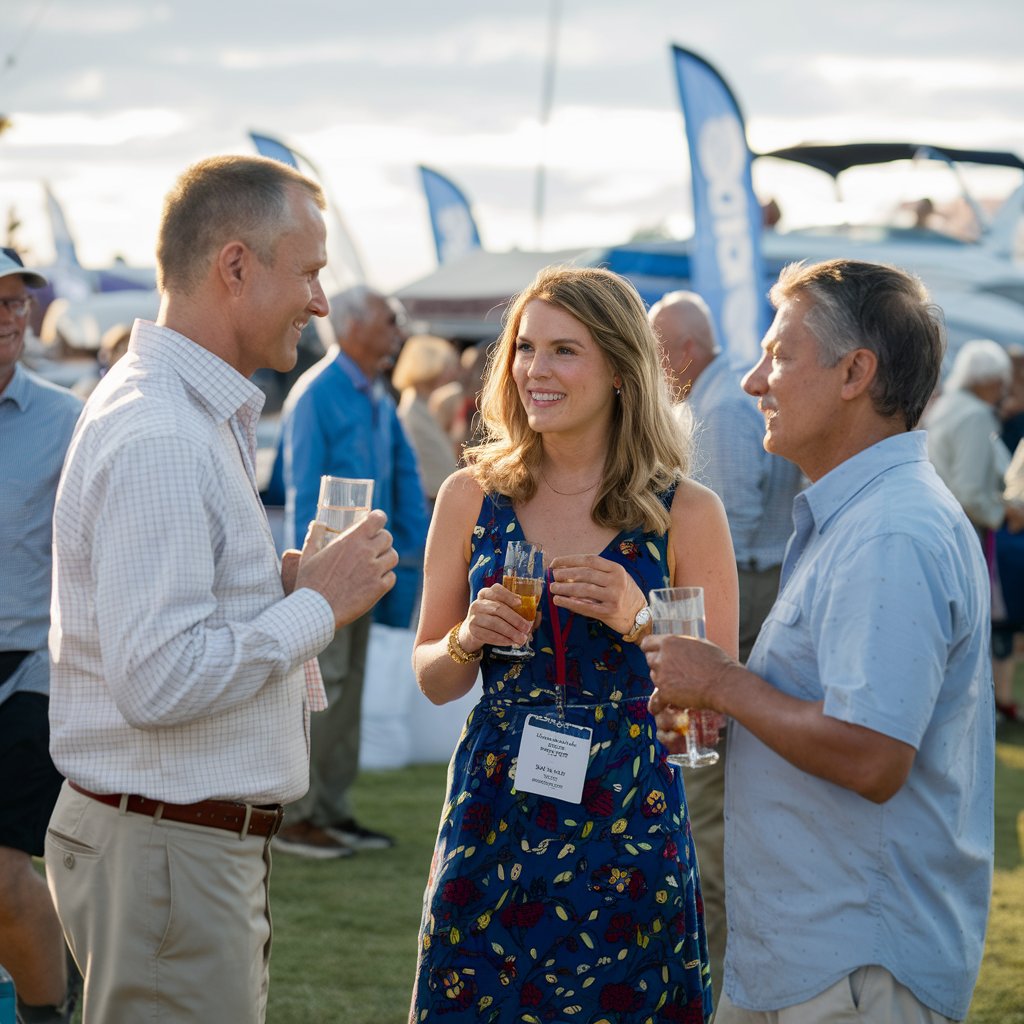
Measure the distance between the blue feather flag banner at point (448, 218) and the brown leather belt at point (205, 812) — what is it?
20183 millimetres

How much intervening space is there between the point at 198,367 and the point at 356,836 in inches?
168

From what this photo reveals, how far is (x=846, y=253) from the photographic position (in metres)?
16.2

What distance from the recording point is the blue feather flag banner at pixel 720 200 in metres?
9.67

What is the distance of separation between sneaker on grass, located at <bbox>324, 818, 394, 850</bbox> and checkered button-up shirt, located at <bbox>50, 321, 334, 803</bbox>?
3.85m

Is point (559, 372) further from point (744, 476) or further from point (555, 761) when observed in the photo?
point (744, 476)

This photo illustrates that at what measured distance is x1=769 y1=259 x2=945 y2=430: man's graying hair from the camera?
226cm

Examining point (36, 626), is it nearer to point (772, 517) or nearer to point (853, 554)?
point (853, 554)

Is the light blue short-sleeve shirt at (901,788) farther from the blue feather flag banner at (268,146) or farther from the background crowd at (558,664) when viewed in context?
the blue feather flag banner at (268,146)

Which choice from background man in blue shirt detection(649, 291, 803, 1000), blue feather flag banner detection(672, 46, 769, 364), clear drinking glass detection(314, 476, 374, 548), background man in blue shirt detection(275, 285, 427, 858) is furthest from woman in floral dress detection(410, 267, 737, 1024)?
blue feather flag banner detection(672, 46, 769, 364)

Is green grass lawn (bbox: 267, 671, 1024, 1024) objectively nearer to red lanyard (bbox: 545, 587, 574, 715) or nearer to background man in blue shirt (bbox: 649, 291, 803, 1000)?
background man in blue shirt (bbox: 649, 291, 803, 1000)

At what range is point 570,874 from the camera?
9.23ft

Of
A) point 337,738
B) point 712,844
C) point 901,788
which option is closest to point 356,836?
point 337,738

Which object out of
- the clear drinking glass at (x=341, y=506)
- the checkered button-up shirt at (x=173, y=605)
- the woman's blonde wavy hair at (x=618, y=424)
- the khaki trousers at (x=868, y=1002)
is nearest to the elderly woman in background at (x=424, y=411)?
the woman's blonde wavy hair at (x=618, y=424)

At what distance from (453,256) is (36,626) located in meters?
19.0
